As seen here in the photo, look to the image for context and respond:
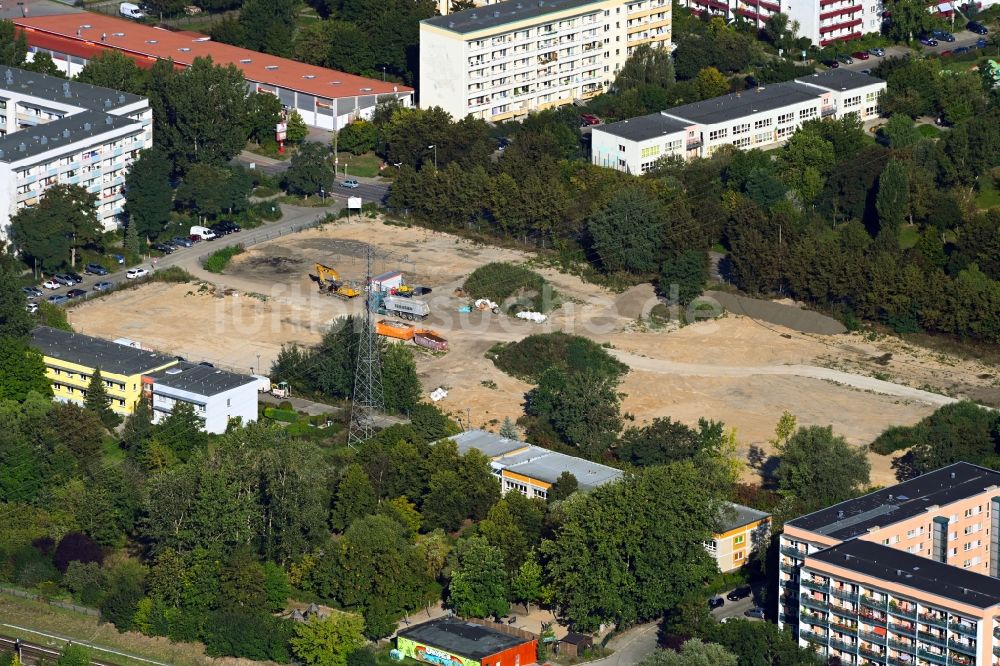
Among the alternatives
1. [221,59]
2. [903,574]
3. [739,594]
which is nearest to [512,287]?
[739,594]

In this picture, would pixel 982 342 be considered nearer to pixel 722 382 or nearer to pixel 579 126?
pixel 722 382

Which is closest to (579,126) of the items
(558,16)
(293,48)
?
(558,16)

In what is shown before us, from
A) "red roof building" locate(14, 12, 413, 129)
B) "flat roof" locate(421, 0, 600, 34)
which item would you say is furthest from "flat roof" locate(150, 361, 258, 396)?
"flat roof" locate(421, 0, 600, 34)

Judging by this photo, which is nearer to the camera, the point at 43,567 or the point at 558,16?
the point at 43,567

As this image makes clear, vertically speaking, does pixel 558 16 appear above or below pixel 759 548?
above

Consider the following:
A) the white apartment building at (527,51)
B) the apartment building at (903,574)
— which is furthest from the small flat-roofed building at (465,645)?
the white apartment building at (527,51)

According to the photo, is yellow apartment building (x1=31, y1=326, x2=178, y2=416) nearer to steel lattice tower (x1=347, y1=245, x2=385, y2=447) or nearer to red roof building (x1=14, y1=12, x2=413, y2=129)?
steel lattice tower (x1=347, y1=245, x2=385, y2=447)

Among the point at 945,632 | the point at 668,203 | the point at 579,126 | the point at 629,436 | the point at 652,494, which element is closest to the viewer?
the point at 945,632
